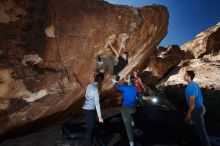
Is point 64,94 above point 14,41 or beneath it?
beneath

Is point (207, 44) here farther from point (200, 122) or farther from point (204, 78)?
point (200, 122)

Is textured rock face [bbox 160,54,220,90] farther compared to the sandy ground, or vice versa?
textured rock face [bbox 160,54,220,90]

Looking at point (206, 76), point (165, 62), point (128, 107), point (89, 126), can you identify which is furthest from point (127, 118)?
point (165, 62)

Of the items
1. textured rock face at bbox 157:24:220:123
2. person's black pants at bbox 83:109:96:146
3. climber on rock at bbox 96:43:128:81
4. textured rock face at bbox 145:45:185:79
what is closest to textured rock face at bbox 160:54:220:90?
textured rock face at bbox 157:24:220:123

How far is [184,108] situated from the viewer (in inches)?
509

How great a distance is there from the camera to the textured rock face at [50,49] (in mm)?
6633

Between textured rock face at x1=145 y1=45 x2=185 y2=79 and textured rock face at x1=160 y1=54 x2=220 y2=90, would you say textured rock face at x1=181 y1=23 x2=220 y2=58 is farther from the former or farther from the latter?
textured rock face at x1=160 y1=54 x2=220 y2=90

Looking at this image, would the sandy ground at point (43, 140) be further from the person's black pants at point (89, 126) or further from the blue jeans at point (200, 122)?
the blue jeans at point (200, 122)

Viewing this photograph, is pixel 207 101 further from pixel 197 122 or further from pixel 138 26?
pixel 197 122

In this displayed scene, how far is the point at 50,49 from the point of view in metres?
7.18

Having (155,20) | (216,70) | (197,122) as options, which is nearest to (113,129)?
(197,122)

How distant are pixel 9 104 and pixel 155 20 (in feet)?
19.6

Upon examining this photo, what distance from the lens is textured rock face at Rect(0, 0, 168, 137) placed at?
261 inches

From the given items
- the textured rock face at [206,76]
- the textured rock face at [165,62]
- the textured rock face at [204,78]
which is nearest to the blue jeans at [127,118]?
the textured rock face at [204,78]
